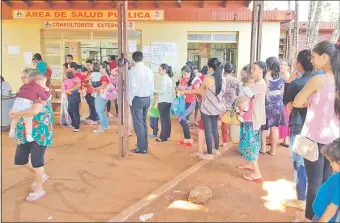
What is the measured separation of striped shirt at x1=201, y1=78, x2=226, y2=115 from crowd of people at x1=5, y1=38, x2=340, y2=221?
2 cm

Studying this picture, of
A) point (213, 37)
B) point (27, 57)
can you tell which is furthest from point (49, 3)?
point (213, 37)

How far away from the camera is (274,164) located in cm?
526

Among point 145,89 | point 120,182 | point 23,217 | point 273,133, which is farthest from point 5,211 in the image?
point 273,133

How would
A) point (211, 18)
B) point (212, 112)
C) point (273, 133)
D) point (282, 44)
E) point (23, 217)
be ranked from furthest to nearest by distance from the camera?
point (282, 44) < point (211, 18) < point (273, 133) < point (212, 112) < point (23, 217)

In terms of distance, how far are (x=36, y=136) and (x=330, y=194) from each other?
3.00m

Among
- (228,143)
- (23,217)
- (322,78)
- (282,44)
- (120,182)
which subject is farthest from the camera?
(282,44)

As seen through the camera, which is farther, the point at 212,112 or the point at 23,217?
the point at 212,112

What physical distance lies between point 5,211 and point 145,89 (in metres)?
2.94

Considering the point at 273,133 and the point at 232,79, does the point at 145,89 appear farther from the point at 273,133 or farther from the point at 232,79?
the point at 273,133

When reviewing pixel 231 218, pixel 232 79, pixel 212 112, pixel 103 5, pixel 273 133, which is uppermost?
pixel 103 5

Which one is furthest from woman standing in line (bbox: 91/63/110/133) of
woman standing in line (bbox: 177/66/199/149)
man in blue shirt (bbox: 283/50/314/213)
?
man in blue shirt (bbox: 283/50/314/213)

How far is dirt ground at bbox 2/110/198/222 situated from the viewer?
356cm

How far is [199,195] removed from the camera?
3.80m

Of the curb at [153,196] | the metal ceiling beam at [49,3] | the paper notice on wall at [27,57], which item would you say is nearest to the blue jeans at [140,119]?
the curb at [153,196]
